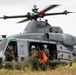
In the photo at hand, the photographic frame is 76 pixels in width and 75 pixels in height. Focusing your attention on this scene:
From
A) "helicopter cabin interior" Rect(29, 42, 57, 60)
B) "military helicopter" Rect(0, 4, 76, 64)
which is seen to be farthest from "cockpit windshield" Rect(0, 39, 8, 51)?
"helicopter cabin interior" Rect(29, 42, 57, 60)

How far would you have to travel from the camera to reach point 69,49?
1958cm

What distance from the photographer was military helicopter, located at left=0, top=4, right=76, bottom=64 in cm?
1681

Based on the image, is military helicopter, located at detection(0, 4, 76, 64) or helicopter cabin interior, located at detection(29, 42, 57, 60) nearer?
military helicopter, located at detection(0, 4, 76, 64)

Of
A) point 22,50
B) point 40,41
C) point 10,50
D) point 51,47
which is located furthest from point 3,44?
point 51,47

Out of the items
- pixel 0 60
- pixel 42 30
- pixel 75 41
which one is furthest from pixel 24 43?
pixel 75 41

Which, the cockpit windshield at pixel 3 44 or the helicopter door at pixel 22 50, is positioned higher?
the cockpit windshield at pixel 3 44

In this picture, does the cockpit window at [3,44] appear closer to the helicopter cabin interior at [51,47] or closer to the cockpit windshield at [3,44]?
the cockpit windshield at [3,44]

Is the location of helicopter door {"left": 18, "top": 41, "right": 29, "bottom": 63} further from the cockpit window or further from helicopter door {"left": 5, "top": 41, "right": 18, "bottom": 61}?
the cockpit window

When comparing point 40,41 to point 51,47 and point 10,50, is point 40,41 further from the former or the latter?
point 10,50

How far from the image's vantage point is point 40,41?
57.6ft

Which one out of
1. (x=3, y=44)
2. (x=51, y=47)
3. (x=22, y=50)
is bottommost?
(x=51, y=47)

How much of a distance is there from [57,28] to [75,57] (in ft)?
7.25

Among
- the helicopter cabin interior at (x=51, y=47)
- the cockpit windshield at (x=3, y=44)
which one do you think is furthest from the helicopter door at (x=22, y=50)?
the helicopter cabin interior at (x=51, y=47)

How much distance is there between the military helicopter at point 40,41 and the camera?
16812 millimetres
